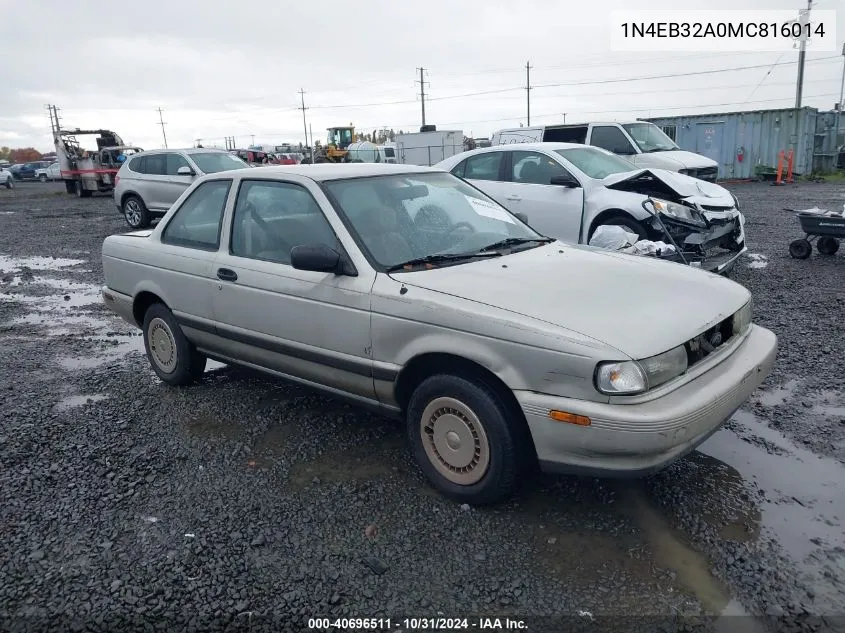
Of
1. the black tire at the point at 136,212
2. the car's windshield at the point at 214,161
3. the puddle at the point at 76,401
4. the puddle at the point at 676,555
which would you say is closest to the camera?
the puddle at the point at 676,555

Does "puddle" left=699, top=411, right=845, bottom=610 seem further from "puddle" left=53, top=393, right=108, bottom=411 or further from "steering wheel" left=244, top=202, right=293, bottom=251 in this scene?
"puddle" left=53, top=393, right=108, bottom=411

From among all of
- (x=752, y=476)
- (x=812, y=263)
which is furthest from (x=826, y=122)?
(x=752, y=476)

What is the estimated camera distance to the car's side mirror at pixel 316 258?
140 inches

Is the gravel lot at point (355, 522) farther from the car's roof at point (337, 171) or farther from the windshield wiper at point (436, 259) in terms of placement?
the car's roof at point (337, 171)

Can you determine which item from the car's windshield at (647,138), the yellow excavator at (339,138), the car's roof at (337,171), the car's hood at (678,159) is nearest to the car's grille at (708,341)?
the car's roof at (337,171)

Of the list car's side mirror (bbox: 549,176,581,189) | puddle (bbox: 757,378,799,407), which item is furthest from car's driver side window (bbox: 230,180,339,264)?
car's side mirror (bbox: 549,176,581,189)

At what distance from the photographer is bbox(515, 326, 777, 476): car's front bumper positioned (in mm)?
2803

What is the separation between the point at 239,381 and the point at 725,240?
18.8 ft

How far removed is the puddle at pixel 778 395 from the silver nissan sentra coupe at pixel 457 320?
0.83m

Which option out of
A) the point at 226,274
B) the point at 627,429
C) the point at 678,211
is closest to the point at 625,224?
the point at 678,211

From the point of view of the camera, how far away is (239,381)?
17.4 feet

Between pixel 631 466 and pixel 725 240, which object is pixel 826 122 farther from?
pixel 631 466

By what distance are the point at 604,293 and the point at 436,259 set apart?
3.05 ft

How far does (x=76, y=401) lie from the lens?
197 inches
